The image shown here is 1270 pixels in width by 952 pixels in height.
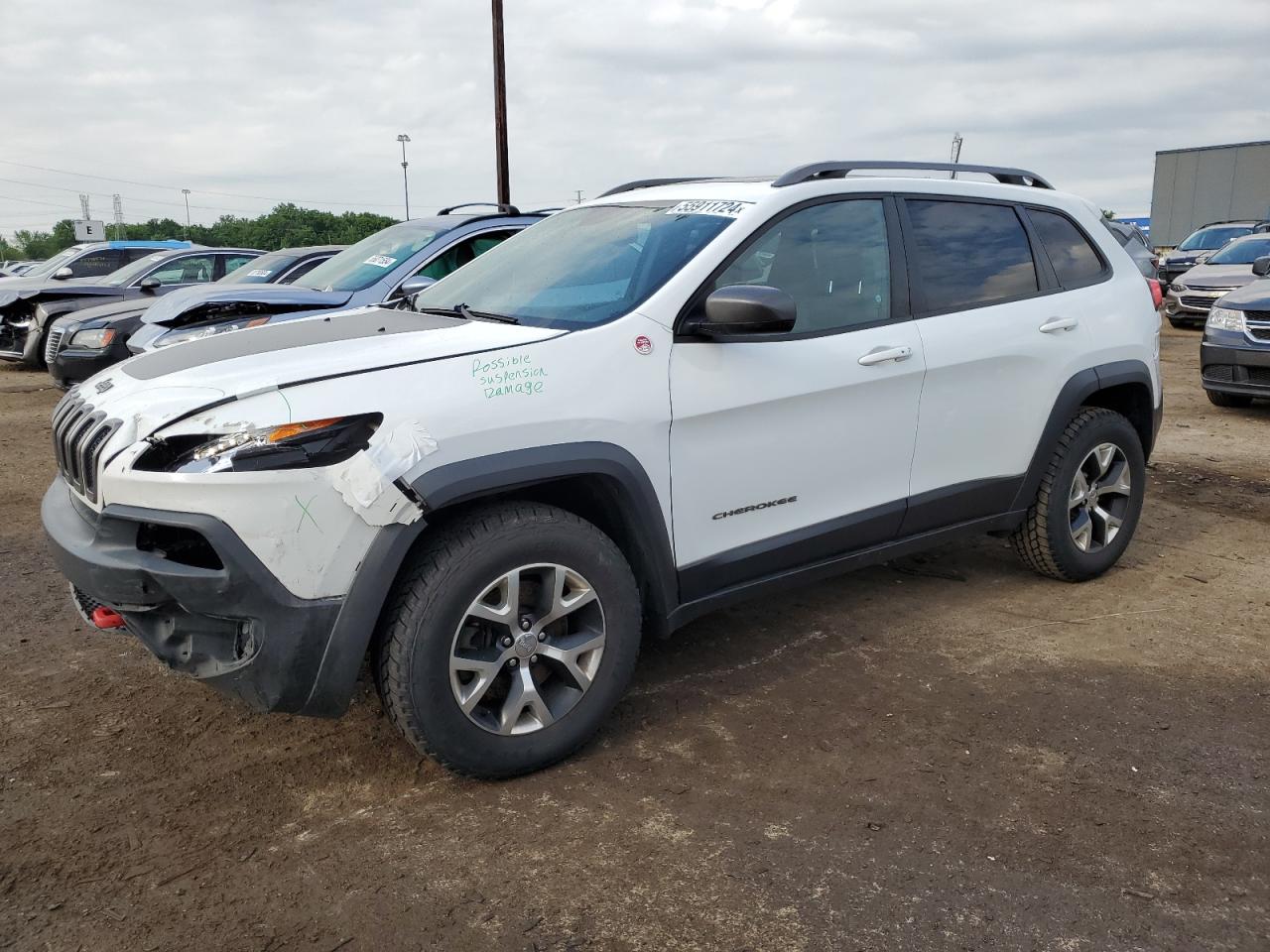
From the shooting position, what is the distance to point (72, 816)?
2.90m

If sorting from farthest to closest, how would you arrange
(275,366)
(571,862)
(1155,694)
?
(1155,694), (275,366), (571,862)

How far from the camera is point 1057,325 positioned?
443 centimetres

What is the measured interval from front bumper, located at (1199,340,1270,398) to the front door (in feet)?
21.6

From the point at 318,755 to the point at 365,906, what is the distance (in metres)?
0.84

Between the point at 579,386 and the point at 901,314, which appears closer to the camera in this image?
the point at 579,386

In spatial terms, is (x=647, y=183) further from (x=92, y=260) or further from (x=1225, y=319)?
(x=92, y=260)

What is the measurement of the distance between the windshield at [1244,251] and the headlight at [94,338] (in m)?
15.4

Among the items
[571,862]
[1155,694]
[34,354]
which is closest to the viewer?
[571,862]

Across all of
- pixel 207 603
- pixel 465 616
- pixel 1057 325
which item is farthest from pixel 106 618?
pixel 1057 325

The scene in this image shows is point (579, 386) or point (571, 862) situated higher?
point (579, 386)

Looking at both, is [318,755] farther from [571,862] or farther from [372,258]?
[372,258]

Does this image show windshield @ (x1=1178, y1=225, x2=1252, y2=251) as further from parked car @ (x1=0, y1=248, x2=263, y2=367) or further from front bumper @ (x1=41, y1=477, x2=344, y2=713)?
front bumper @ (x1=41, y1=477, x2=344, y2=713)

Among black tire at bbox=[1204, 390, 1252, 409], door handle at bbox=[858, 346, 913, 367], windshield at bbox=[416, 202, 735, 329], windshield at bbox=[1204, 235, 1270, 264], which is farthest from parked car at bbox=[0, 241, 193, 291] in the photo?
windshield at bbox=[1204, 235, 1270, 264]

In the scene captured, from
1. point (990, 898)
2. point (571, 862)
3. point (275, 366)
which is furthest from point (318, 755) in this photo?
point (990, 898)
